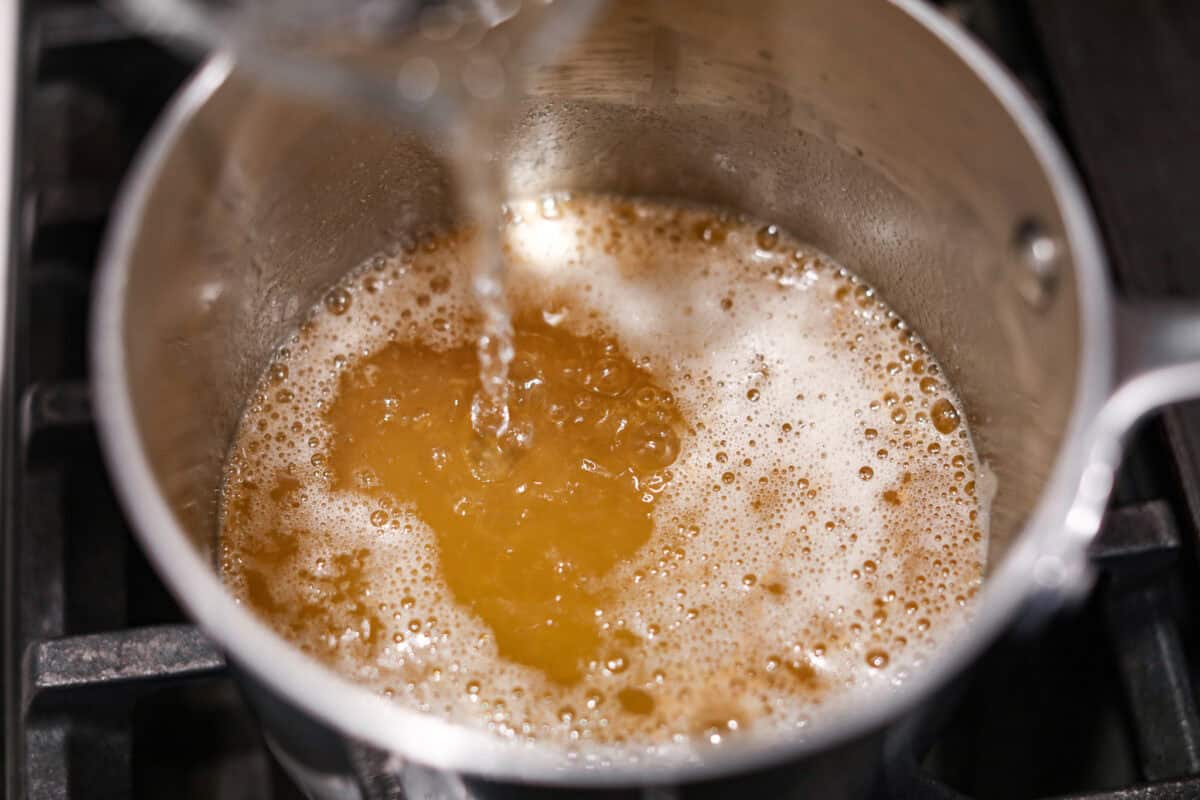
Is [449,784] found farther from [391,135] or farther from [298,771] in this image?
[391,135]

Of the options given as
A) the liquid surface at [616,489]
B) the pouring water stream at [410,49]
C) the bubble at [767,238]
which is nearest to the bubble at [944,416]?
the liquid surface at [616,489]

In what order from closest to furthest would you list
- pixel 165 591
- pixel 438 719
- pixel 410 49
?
pixel 438 719, pixel 410 49, pixel 165 591

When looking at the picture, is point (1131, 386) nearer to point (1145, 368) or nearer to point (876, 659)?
point (1145, 368)

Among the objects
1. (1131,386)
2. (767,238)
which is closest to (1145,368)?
(1131,386)

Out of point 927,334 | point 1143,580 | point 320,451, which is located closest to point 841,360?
point 927,334

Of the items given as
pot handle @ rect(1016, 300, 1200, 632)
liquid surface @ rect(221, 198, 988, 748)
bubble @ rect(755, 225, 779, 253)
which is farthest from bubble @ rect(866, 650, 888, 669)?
bubble @ rect(755, 225, 779, 253)

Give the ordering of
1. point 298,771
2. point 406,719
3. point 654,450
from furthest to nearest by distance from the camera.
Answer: point 654,450, point 298,771, point 406,719

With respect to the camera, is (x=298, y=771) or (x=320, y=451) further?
(x=320, y=451)
